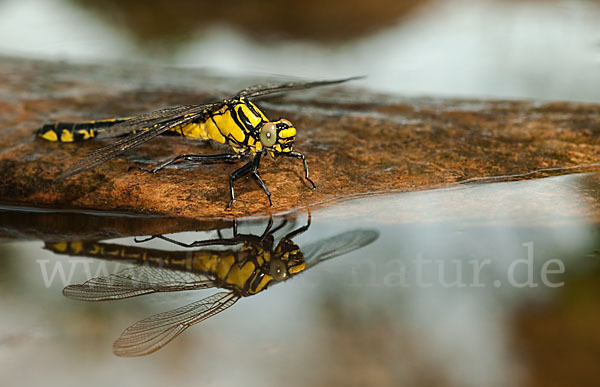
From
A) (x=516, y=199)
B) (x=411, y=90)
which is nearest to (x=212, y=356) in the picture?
(x=516, y=199)

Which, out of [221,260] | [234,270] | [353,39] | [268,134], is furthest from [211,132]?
[353,39]

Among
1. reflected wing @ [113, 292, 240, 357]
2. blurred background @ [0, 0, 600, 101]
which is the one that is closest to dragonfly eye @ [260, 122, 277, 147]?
reflected wing @ [113, 292, 240, 357]

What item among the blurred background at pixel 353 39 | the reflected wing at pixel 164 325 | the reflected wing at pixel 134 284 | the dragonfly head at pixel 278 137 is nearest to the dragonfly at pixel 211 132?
the dragonfly head at pixel 278 137

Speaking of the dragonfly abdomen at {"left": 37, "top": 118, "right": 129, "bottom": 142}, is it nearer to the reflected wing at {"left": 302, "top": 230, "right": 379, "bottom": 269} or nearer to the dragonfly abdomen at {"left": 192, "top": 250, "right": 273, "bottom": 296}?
the dragonfly abdomen at {"left": 192, "top": 250, "right": 273, "bottom": 296}

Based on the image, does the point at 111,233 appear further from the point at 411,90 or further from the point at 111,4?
the point at 111,4

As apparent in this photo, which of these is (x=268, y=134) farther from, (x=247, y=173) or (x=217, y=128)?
(x=217, y=128)

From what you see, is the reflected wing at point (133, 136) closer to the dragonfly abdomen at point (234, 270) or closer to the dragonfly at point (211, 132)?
the dragonfly at point (211, 132)
